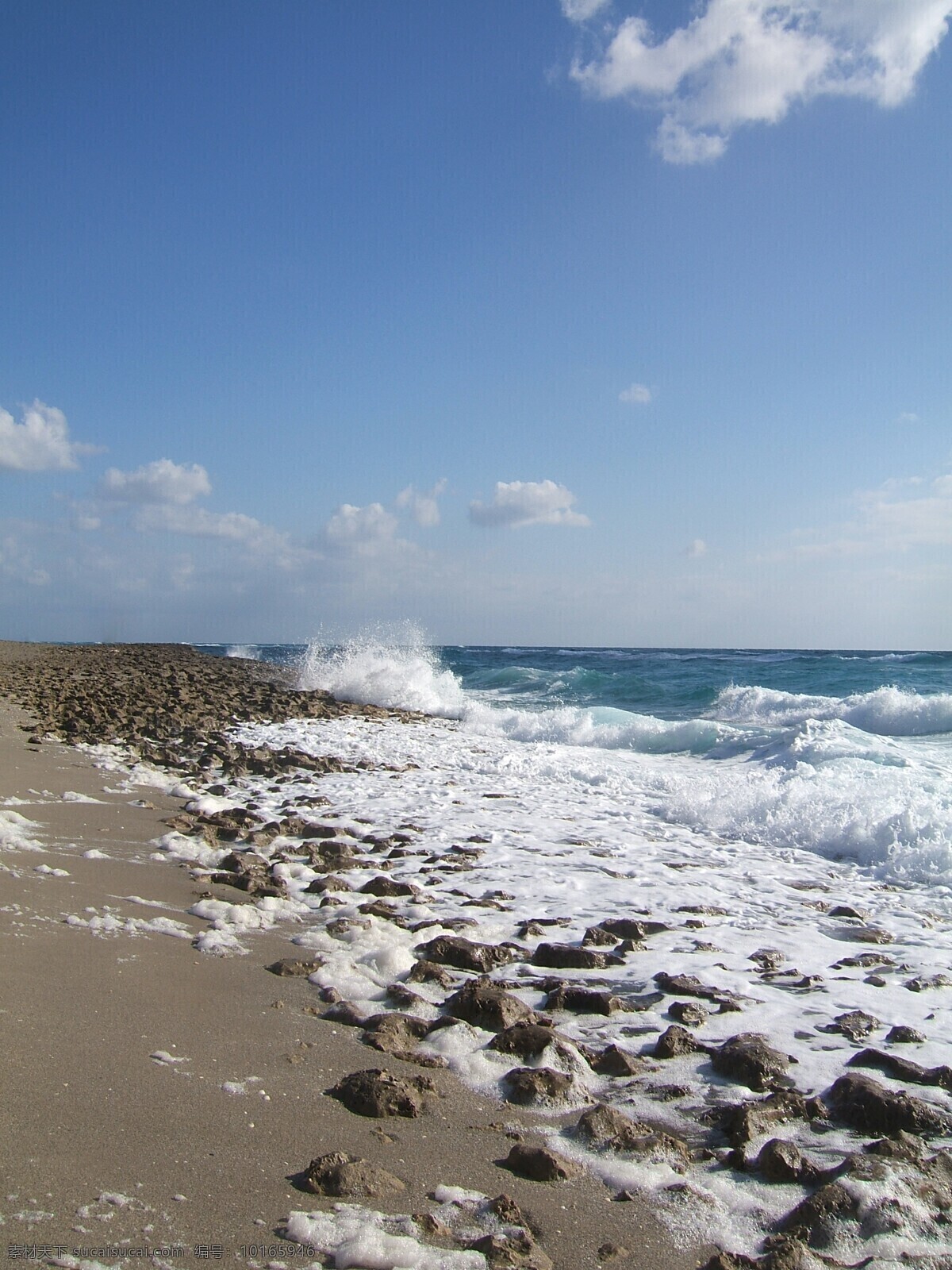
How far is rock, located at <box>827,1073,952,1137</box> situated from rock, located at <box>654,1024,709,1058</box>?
1.90 feet

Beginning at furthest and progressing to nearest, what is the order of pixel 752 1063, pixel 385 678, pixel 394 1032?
pixel 385 678 → pixel 394 1032 → pixel 752 1063

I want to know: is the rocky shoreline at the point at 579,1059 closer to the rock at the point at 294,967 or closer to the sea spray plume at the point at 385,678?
the rock at the point at 294,967

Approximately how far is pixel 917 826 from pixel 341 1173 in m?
6.29

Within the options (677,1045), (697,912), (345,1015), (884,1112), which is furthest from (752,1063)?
(697,912)

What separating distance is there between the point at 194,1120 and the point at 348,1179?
1.82 ft

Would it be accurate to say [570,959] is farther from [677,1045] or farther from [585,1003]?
[677,1045]

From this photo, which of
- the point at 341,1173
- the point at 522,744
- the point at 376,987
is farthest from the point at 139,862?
the point at 522,744

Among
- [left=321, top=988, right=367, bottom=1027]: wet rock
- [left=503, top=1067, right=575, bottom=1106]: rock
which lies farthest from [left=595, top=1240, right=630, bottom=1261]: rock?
[left=321, top=988, right=367, bottom=1027]: wet rock

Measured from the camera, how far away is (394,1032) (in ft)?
11.0

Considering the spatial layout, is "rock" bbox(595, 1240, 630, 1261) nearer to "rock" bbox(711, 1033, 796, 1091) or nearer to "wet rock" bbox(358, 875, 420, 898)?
"rock" bbox(711, 1033, 796, 1091)

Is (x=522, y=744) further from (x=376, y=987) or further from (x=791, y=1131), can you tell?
(x=791, y=1131)

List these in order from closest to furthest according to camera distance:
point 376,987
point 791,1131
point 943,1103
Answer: point 791,1131 → point 943,1103 → point 376,987

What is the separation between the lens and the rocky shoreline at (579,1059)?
2338 millimetres

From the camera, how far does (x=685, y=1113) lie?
291 centimetres
